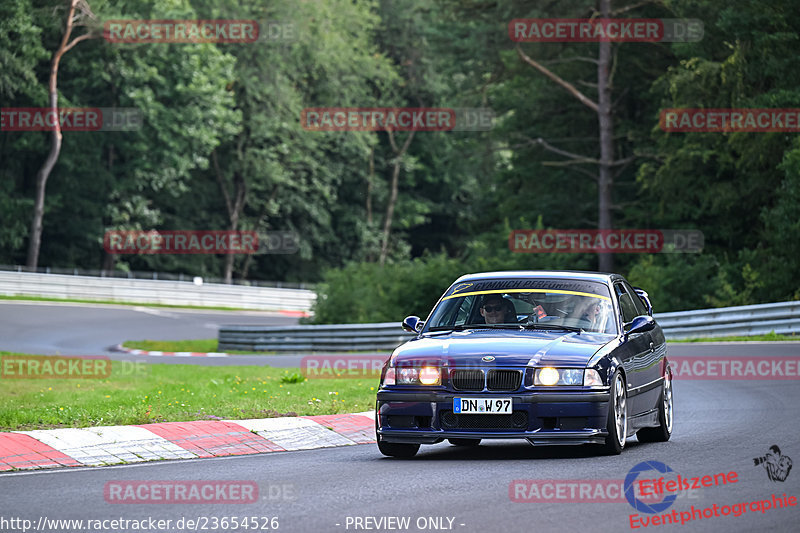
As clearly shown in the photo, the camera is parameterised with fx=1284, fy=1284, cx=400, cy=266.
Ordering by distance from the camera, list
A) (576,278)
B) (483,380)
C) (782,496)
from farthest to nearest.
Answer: (576,278), (483,380), (782,496)

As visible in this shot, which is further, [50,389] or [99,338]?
[99,338]

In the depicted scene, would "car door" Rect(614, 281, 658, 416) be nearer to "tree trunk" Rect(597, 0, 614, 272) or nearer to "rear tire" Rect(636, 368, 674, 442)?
"rear tire" Rect(636, 368, 674, 442)

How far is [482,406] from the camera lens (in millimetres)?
10336

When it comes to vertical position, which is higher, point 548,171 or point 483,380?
point 548,171

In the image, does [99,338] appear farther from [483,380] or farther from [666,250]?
[483,380]

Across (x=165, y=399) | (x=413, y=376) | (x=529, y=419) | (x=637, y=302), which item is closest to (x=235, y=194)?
(x=165, y=399)

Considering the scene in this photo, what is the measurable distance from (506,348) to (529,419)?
25.2 inches

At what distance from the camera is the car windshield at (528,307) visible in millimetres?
11531

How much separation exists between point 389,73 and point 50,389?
189ft

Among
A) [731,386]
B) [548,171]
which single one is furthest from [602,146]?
[731,386]

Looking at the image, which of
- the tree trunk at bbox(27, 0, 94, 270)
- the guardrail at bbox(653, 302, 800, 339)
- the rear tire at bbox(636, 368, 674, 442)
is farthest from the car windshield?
the tree trunk at bbox(27, 0, 94, 270)

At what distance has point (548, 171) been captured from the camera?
4819 centimetres

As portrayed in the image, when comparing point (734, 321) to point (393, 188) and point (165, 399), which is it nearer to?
point (165, 399)

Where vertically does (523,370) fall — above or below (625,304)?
below
